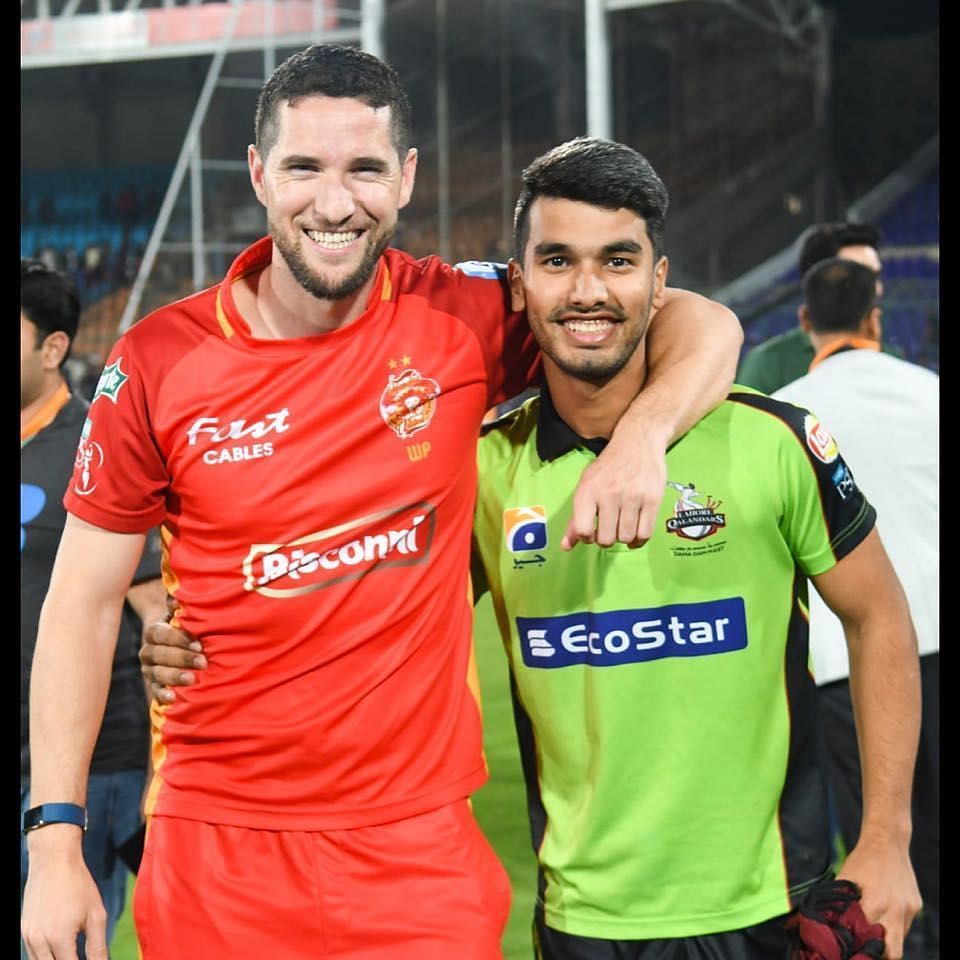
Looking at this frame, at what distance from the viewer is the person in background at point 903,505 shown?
3.88 meters

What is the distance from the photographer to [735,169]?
18.1 meters

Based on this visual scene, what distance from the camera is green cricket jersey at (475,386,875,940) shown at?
7.20 feet

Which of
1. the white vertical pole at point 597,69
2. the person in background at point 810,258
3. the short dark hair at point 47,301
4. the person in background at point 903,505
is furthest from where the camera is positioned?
the white vertical pole at point 597,69

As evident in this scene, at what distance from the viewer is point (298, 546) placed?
7.10 ft

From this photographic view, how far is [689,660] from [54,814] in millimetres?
930

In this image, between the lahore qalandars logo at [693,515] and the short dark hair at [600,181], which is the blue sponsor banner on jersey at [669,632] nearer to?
the lahore qalandars logo at [693,515]

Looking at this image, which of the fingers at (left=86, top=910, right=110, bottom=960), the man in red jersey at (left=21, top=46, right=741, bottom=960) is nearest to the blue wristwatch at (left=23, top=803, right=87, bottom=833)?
the man in red jersey at (left=21, top=46, right=741, bottom=960)

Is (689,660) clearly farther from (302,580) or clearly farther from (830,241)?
(830,241)

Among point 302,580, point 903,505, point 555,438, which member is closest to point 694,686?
point 555,438

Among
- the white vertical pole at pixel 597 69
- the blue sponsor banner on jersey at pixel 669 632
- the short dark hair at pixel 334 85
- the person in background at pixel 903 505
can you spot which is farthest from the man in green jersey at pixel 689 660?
the white vertical pole at pixel 597 69

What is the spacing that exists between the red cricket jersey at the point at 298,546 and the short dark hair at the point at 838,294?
90.4 inches

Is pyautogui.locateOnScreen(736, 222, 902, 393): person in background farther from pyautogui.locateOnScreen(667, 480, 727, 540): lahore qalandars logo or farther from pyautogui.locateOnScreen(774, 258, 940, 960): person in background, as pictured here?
pyautogui.locateOnScreen(667, 480, 727, 540): lahore qalandars logo

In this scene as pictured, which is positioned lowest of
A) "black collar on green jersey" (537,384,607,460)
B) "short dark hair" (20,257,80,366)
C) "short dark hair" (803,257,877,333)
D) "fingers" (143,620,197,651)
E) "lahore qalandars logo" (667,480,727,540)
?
"fingers" (143,620,197,651)
